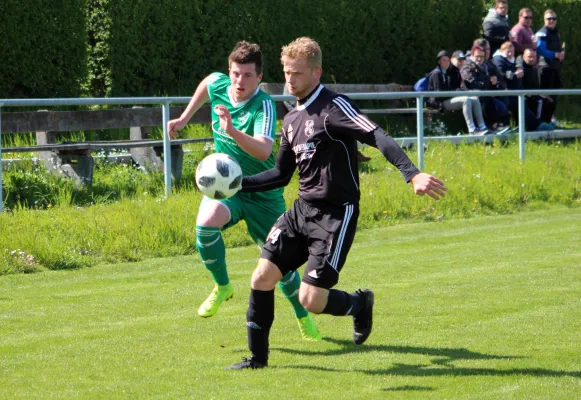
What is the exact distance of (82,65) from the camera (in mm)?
16203

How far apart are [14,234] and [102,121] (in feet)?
11.3

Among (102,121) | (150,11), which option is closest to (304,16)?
(150,11)

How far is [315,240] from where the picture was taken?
247 inches

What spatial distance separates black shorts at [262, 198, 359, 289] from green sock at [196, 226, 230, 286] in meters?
0.98

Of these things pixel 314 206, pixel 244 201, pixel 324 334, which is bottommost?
pixel 324 334

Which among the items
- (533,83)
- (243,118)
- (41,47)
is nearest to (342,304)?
(243,118)

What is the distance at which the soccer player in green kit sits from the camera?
722 centimetres

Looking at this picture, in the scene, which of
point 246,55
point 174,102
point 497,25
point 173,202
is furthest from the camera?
point 497,25

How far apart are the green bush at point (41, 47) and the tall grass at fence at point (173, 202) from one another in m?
2.97

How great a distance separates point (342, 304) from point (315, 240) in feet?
1.61

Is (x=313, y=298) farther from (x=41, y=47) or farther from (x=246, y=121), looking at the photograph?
(x=41, y=47)

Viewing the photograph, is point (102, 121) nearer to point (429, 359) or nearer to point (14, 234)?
point (14, 234)

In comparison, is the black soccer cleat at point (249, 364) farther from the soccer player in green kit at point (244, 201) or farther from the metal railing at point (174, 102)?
the metal railing at point (174, 102)

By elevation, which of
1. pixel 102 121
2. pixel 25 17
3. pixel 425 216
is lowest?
pixel 425 216
